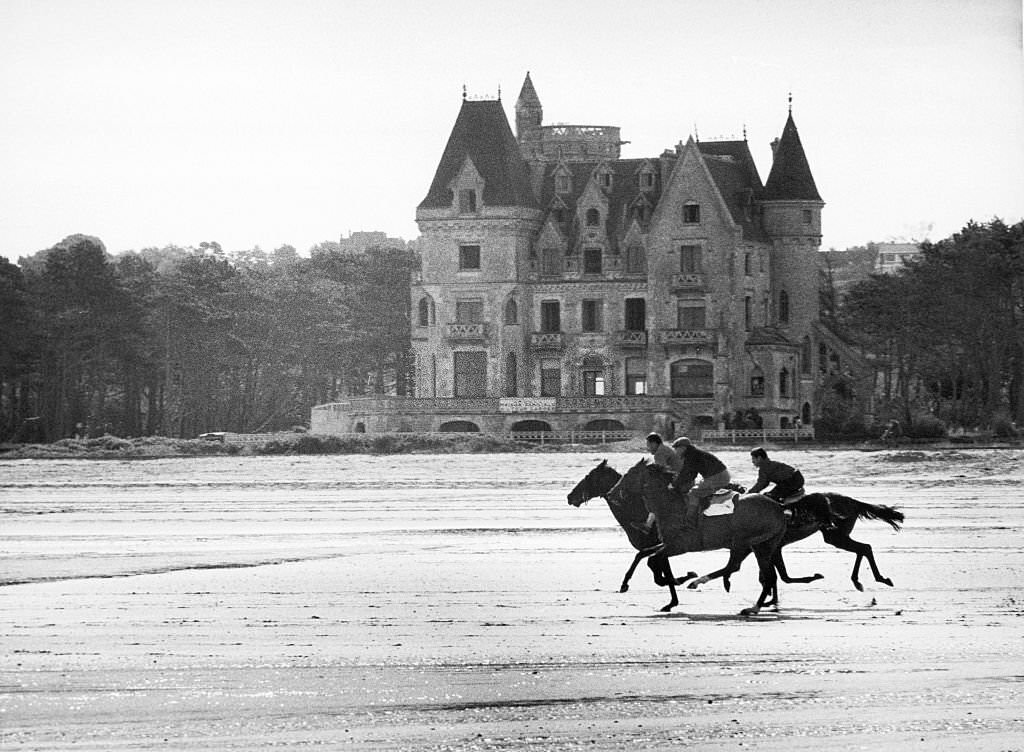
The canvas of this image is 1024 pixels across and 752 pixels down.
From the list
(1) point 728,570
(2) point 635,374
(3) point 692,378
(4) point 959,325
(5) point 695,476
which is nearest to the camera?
(1) point 728,570

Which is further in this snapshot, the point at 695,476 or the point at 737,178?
the point at 737,178

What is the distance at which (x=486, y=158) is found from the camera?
9431 centimetres

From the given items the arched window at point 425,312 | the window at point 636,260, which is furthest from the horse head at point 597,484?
the arched window at point 425,312

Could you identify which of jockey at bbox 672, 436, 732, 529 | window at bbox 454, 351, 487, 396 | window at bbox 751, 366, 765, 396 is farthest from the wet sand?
window at bbox 454, 351, 487, 396

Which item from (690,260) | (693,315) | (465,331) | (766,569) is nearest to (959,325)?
(693,315)

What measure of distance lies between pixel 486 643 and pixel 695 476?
13.9 ft

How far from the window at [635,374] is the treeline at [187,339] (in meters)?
22.9

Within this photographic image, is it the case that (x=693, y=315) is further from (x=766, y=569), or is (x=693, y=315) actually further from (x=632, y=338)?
(x=766, y=569)

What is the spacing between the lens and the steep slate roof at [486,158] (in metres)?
94.0

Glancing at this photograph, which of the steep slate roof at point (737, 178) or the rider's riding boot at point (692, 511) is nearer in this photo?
the rider's riding boot at point (692, 511)

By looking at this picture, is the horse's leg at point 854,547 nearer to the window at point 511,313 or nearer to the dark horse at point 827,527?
the dark horse at point 827,527

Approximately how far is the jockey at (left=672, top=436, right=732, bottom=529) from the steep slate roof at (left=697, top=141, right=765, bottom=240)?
65.9 meters

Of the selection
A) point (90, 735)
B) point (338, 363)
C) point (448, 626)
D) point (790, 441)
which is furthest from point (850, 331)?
point (90, 735)

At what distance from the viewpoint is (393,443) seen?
84375mm
